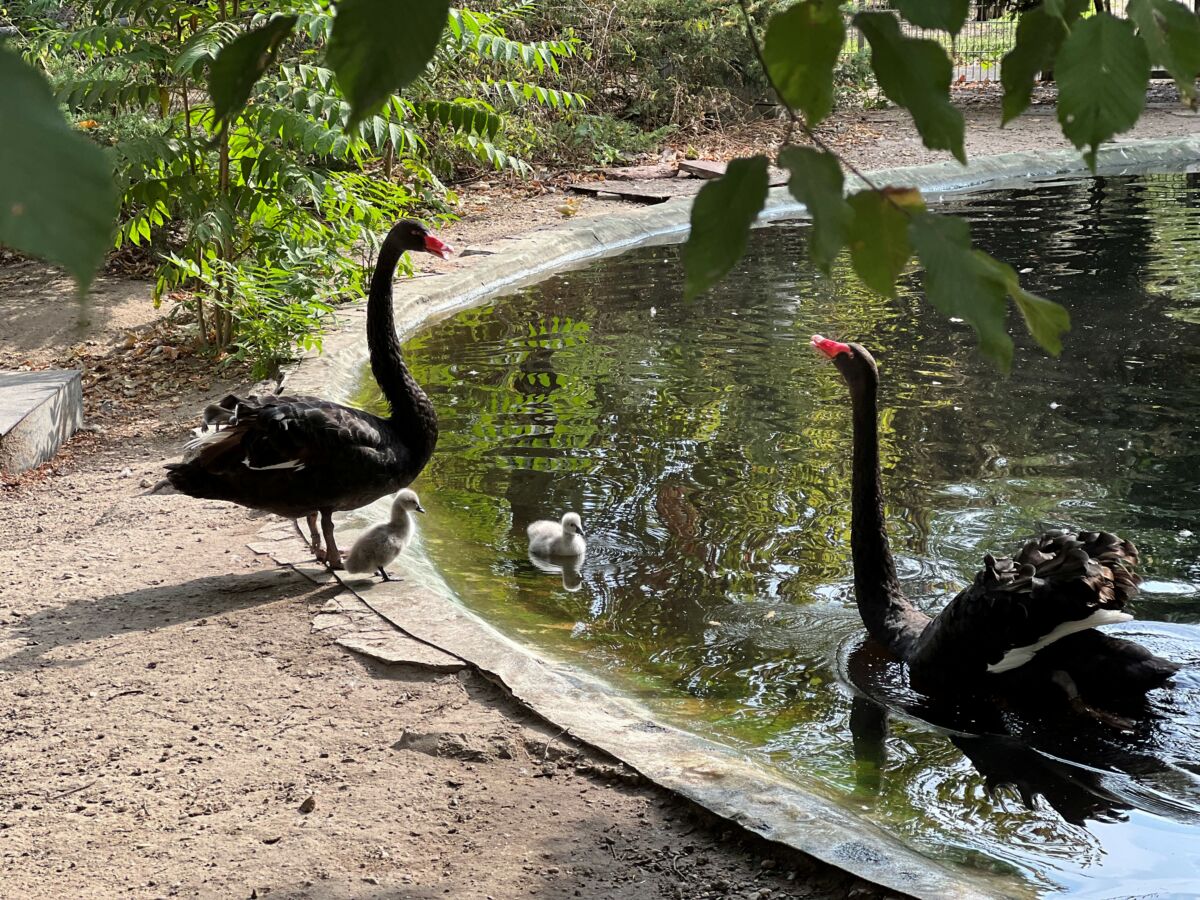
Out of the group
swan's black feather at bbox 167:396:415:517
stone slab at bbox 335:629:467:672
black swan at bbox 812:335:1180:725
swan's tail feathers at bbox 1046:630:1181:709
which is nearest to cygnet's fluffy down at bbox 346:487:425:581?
swan's black feather at bbox 167:396:415:517

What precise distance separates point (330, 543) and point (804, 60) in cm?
412

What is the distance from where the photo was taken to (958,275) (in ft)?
2.71

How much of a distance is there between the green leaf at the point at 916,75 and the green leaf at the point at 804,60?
29 millimetres

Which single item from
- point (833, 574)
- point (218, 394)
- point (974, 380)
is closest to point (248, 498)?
point (833, 574)

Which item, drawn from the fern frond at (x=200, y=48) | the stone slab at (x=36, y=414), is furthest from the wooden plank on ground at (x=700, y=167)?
the stone slab at (x=36, y=414)

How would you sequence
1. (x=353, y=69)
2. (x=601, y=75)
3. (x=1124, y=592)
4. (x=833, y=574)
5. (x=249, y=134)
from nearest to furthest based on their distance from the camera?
(x=353, y=69)
(x=1124, y=592)
(x=833, y=574)
(x=249, y=134)
(x=601, y=75)

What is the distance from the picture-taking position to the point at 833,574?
198 inches

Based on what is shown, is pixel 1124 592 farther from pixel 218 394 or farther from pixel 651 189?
pixel 651 189

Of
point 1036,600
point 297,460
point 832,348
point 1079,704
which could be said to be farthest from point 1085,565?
point 297,460

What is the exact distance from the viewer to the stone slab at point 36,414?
6252 millimetres

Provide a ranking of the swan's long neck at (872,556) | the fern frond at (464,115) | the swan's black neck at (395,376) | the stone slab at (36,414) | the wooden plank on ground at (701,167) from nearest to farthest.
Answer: the swan's long neck at (872,556), the swan's black neck at (395,376), the stone slab at (36,414), the fern frond at (464,115), the wooden plank on ground at (701,167)

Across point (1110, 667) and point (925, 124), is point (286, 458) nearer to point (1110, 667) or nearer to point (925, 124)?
point (1110, 667)

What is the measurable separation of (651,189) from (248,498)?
965 cm

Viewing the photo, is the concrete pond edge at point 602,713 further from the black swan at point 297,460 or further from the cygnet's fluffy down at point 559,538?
the cygnet's fluffy down at point 559,538
